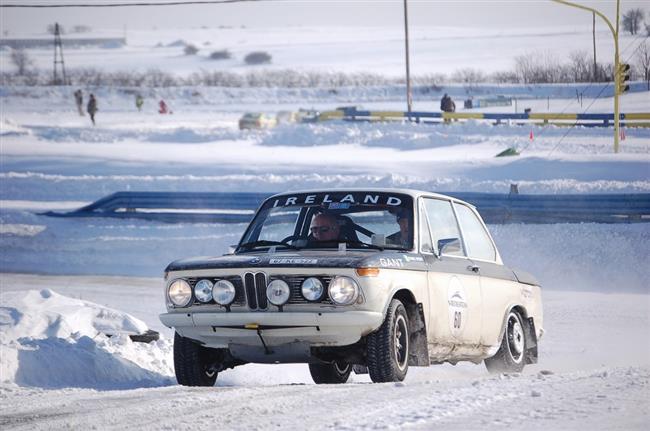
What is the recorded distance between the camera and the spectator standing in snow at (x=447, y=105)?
45375 mm

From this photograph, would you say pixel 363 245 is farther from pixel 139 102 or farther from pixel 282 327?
pixel 139 102

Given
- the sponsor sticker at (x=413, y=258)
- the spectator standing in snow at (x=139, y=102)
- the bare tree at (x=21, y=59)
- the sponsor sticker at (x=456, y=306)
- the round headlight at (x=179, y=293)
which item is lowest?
the sponsor sticker at (x=456, y=306)

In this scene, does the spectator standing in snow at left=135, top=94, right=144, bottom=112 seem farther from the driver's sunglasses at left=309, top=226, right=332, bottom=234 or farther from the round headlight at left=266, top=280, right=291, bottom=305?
the round headlight at left=266, top=280, right=291, bottom=305

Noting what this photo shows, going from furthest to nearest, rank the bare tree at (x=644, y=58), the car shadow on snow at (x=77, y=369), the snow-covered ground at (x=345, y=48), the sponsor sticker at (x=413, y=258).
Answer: the snow-covered ground at (x=345, y=48) < the bare tree at (x=644, y=58) < the car shadow on snow at (x=77, y=369) < the sponsor sticker at (x=413, y=258)

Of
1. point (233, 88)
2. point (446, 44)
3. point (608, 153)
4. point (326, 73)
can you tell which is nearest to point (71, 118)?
point (233, 88)

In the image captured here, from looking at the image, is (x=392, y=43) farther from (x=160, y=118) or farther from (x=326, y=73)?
(x=160, y=118)

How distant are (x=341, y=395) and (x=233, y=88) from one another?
221ft

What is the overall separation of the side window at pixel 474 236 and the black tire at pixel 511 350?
58cm

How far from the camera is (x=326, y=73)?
77.6 meters

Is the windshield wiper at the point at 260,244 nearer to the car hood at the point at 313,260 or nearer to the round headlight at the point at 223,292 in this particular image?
the car hood at the point at 313,260

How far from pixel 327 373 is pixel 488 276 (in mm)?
1552

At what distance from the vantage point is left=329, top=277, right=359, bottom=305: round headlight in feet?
26.7

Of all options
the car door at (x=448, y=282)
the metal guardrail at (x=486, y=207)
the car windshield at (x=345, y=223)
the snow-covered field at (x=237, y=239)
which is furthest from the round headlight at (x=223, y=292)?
the metal guardrail at (x=486, y=207)

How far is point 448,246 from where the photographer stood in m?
9.22
